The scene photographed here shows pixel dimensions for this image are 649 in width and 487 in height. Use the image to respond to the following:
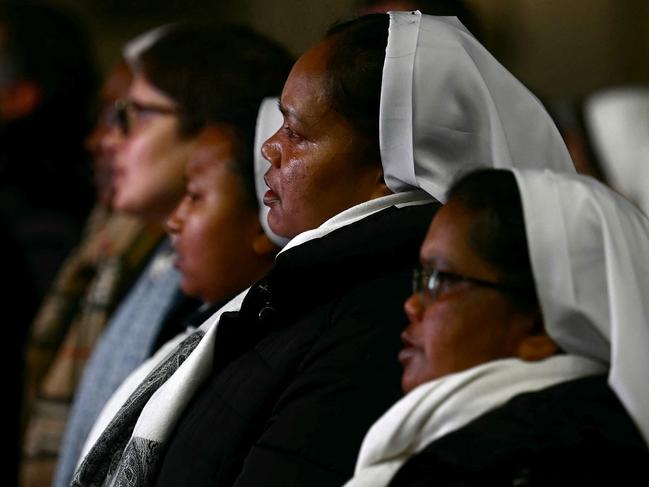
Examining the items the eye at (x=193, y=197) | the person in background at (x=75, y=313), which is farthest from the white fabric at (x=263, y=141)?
the person in background at (x=75, y=313)

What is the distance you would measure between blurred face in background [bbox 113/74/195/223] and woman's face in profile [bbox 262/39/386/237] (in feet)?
5.11

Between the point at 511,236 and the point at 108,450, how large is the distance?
1.21 metres

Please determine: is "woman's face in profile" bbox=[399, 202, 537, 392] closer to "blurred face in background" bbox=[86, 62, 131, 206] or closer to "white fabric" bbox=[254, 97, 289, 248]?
"white fabric" bbox=[254, 97, 289, 248]

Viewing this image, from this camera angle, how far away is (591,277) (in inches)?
81.1

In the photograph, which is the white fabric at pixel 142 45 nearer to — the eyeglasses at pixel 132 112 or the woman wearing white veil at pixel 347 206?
the eyeglasses at pixel 132 112

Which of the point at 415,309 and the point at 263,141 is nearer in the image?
the point at 415,309

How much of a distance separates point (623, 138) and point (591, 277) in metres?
3.39

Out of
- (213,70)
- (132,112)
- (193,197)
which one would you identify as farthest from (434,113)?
(132,112)

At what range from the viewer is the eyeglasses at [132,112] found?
4258 millimetres

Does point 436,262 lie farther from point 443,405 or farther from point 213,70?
point 213,70

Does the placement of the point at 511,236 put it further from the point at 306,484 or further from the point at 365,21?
the point at 365,21

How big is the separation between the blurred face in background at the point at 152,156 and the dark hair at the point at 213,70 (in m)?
0.04

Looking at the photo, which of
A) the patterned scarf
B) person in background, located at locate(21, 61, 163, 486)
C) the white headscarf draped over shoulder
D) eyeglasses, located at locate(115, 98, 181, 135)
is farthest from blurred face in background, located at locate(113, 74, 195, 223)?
the white headscarf draped over shoulder

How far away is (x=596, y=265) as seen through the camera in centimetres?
206
